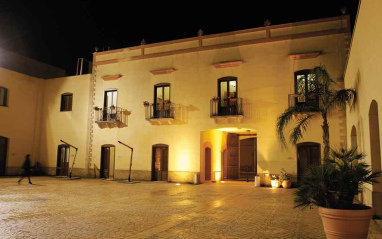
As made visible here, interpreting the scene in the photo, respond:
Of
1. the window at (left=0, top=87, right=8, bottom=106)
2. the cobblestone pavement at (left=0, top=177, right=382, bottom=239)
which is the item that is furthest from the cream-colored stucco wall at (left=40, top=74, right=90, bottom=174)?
the cobblestone pavement at (left=0, top=177, right=382, bottom=239)

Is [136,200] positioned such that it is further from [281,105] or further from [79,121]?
[79,121]

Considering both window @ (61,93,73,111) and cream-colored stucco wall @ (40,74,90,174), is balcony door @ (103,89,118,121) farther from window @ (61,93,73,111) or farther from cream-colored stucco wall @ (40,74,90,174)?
window @ (61,93,73,111)

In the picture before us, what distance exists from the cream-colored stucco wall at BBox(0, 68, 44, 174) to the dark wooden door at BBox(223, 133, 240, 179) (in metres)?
12.7

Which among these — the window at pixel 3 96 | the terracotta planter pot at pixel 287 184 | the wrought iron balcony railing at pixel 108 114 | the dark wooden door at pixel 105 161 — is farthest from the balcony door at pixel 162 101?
the window at pixel 3 96

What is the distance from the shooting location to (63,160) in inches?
812

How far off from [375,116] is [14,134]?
20.0 m

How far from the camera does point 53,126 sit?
2117 centimetres

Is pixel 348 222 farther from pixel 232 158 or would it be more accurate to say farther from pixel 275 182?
pixel 232 158

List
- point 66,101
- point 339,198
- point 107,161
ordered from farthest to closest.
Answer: point 66,101 → point 107,161 → point 339,198

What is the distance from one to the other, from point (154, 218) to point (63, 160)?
15.1 m

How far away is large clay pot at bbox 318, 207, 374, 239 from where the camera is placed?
14.8 feet

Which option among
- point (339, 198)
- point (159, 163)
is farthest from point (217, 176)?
point (339, 198)

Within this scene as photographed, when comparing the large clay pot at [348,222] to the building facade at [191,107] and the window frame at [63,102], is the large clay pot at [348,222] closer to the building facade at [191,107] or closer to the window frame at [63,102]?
the building facade at [191,107]

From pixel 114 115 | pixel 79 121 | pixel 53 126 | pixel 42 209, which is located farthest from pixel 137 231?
pixel 53 126
